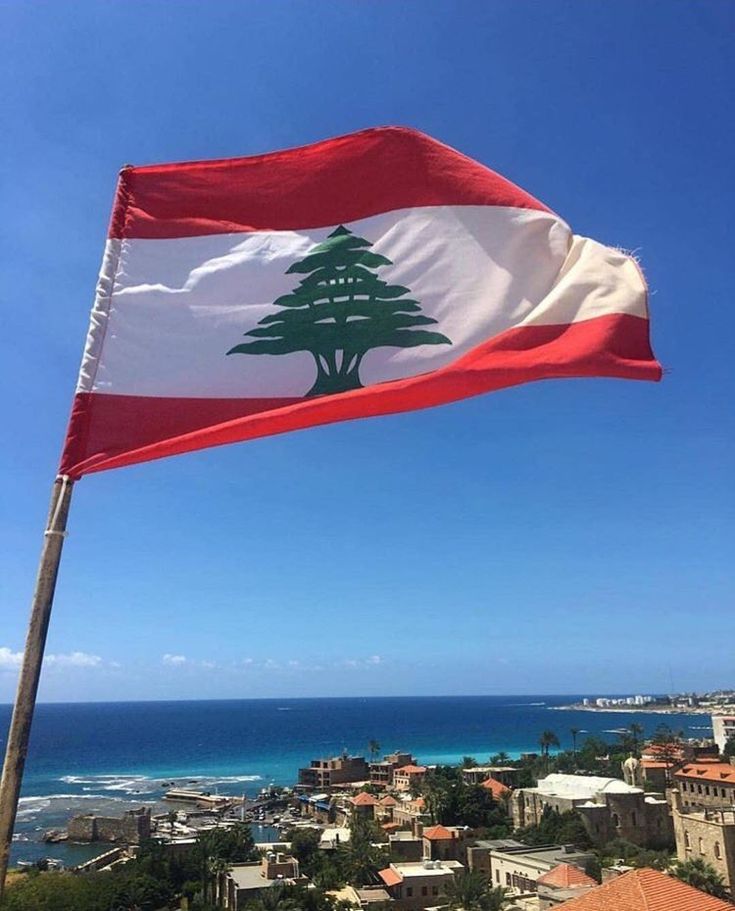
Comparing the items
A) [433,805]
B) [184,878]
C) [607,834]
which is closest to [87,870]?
[184,878]

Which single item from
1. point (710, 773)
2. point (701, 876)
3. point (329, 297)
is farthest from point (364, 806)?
point (329, 297)

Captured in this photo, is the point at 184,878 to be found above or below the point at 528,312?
below

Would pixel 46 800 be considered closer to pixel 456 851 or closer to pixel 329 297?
pixel 456 851

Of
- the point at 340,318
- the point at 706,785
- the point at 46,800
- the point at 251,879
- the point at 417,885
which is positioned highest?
the point at 340,318

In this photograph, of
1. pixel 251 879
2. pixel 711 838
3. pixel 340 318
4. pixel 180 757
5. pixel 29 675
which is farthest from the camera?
pixel 180 757

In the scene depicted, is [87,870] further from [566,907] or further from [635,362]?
[635,362]

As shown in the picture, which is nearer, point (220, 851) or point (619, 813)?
point (220, 851)

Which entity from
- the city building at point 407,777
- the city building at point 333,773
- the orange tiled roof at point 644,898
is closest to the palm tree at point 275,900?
the orange tiled roof at point 644,898
